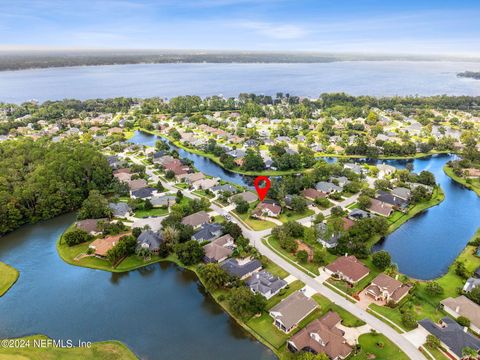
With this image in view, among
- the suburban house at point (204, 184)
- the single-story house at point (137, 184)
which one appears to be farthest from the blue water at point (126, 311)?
the suburban house at point (204, 184)

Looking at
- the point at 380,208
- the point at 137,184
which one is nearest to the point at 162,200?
the point at 137,184

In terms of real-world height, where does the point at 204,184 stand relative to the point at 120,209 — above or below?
above

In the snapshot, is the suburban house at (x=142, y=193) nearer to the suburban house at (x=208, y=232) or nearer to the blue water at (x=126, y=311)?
the suburban house at (x=208, y=232)

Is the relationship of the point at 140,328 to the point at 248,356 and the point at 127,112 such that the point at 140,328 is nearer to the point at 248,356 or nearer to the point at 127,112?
the point at 248,356

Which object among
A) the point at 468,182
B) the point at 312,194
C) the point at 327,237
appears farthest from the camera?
the point at 468,182

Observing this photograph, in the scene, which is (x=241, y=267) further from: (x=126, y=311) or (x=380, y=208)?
(x=380, y=208)

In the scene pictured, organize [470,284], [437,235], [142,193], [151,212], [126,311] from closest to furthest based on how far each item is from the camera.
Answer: [126,311] < [470,284] < [437,235] < [151,212] < [142,193]
